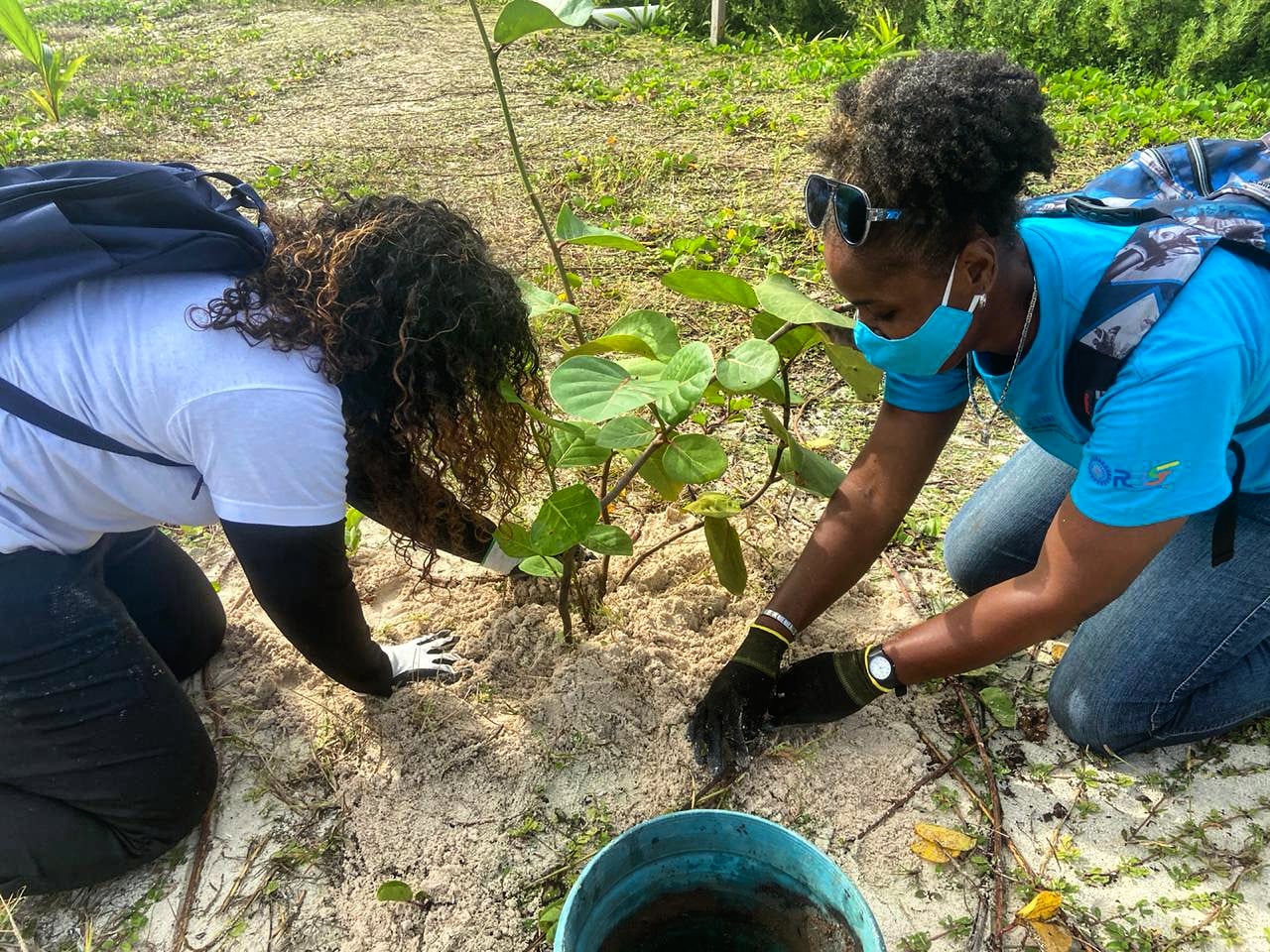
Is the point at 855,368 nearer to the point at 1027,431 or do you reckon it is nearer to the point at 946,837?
the point at 1027,431

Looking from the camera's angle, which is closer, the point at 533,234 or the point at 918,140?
the point at 918,140

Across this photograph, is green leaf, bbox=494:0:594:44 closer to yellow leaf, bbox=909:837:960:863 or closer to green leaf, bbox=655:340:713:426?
green leaf, bbox=655:340:713:426

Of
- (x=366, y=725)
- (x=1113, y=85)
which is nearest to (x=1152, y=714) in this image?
(x=366, y=725)

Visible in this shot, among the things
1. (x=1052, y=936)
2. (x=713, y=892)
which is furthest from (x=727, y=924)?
(x=1052, y=936)

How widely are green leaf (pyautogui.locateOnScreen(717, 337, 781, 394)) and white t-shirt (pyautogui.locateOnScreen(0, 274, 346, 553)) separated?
594 mm

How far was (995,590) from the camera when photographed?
1.46 meters

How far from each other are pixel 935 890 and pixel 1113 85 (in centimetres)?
477

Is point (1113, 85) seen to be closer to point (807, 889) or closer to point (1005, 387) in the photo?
point (1005, 387)

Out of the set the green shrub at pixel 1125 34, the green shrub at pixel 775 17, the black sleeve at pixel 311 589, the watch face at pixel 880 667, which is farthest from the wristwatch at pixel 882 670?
the green shrub at pixel 775 17

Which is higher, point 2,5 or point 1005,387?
point 2,5

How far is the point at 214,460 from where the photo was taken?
125 centimetres

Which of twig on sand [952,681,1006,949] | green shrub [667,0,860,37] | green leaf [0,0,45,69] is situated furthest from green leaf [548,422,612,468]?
green shrub [667,0,860,37]

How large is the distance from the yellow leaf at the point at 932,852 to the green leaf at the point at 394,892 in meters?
0.91

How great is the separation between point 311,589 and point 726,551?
0.75 m
